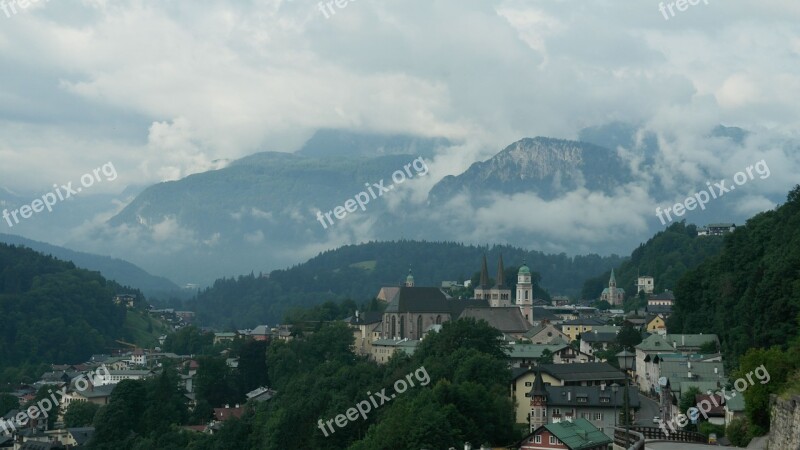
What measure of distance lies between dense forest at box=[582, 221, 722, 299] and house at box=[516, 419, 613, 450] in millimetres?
117880

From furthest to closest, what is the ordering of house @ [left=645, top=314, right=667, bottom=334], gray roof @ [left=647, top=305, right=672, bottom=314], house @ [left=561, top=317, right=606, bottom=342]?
gray roof @ [left=647, top=305, right=672, bottom=314] < house @ [left=561, top=317, right=606, bottom=342] < house @ [left=645, top=314, right=667, bottom=334]

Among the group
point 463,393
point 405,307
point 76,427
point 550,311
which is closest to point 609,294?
point 550,311

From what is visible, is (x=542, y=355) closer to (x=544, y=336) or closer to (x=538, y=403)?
(x=544, y=336)

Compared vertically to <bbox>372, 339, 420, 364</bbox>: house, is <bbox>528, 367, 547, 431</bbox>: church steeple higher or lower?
lower

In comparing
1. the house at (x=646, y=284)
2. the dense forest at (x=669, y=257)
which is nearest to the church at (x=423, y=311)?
the dense forest at (x=669, y=257)

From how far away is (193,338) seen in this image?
17475cm

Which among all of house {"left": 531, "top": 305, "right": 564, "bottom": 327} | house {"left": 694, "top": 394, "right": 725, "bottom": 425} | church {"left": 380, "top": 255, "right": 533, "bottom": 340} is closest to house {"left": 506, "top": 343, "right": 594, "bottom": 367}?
house {"left": 694, "top": 394, "right": 725, "bottom": 425}

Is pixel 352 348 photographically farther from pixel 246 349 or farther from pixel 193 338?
pixel 193 338

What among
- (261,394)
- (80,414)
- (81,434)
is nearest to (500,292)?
(261,394)

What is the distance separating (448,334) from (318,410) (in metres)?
10.9

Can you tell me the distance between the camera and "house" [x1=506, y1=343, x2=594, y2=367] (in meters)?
83.4

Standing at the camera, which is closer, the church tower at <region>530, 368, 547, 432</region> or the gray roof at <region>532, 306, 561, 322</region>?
the church tower at <region>530, 368, 547, 432</region>

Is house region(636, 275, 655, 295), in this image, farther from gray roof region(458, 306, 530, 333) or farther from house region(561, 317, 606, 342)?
gray roof region(458, 306, 530, 333)

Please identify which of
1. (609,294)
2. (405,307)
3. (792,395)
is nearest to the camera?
(792,395)
